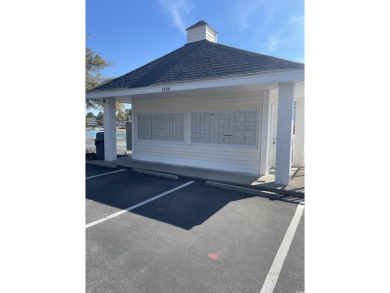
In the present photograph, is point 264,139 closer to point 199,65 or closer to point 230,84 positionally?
point 230,84

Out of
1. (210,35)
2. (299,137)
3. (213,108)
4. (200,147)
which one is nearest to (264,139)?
(213,108)

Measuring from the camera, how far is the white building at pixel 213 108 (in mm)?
5602

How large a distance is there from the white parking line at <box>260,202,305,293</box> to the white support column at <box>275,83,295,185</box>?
5.97ft

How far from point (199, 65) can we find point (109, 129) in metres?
4.41

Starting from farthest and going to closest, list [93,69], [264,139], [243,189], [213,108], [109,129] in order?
[93,69] < [109,129] < [213,108] < [264,139] < [243,189]

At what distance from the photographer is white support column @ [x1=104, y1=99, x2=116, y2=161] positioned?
28.8 ft

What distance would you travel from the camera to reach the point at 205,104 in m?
7.56

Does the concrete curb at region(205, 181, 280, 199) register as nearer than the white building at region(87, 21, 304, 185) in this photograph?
Yes

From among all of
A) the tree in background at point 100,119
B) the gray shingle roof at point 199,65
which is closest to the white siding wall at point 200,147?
the gray shingle roof at point 199,65

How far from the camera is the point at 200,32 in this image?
9.61 m

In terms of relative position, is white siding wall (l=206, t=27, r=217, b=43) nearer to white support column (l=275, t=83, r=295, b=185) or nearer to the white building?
the white building

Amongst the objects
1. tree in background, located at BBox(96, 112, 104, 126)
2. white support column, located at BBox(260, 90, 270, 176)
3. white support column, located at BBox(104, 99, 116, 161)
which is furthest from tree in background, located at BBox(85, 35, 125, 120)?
tree in background, located at BBox(96, 112, 104, 126)
